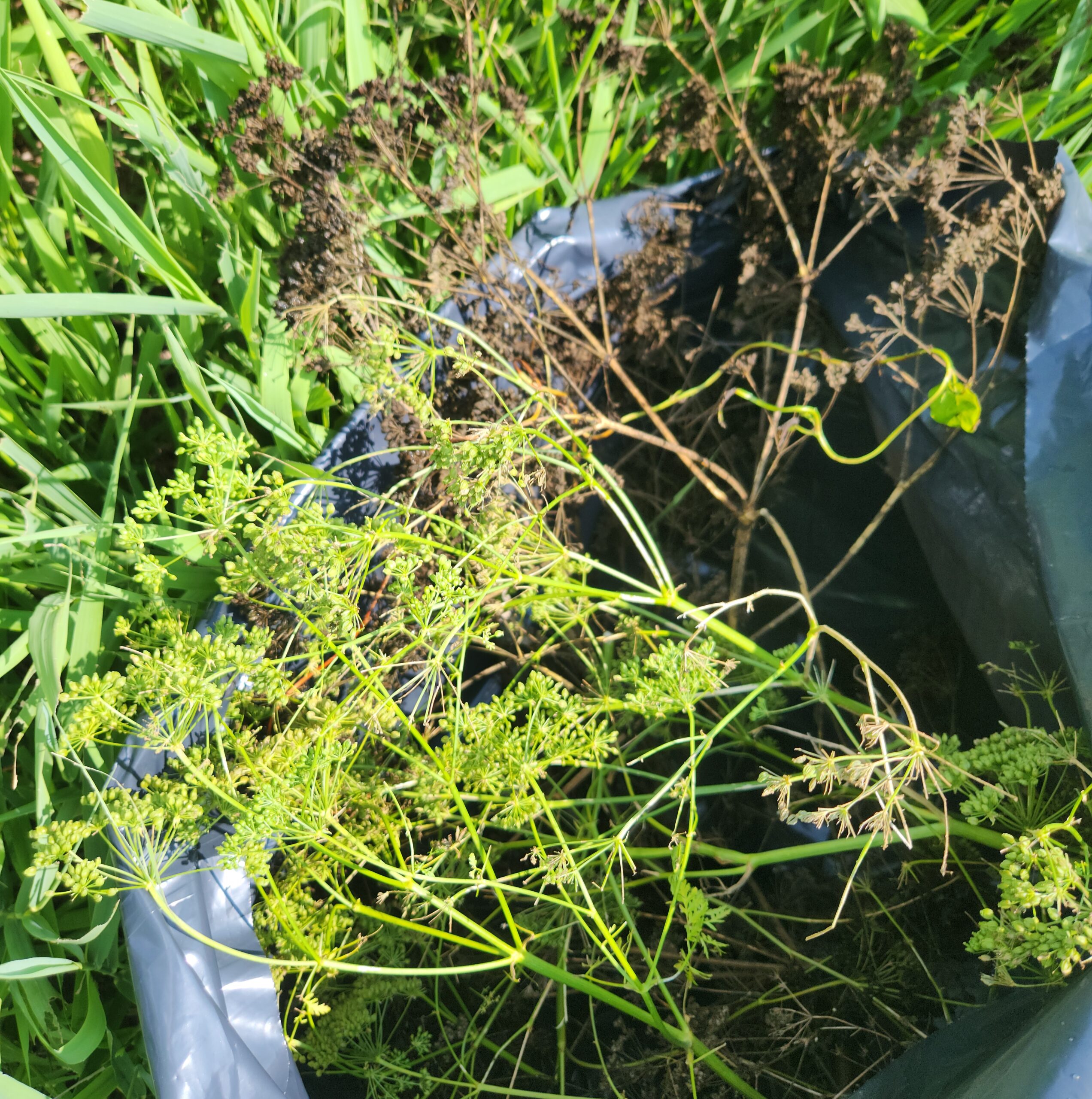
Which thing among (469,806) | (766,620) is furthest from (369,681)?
(766,620)

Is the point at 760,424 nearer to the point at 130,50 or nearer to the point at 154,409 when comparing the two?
the point at 154,409

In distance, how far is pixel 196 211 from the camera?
4.17 feet

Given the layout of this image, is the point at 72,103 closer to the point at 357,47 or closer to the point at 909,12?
the point at 357,47

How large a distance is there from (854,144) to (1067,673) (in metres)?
0.84

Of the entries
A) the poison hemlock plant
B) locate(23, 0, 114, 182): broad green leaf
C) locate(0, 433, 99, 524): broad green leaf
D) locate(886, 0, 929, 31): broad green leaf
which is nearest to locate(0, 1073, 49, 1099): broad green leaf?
the poison hemlock plant

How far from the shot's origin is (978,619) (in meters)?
1.23

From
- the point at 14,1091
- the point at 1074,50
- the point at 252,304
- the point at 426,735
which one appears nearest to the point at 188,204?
the point at 252,304

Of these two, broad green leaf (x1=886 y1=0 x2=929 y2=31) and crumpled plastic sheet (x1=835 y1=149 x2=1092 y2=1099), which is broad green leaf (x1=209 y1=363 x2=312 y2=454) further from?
broad green leaf (x1=886 y1=0 x2=929 y2=31)

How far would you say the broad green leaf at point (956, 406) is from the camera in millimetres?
1024

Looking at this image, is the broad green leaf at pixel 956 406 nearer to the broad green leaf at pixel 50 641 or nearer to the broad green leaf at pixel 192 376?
the broad green leaf at pixel 192 376

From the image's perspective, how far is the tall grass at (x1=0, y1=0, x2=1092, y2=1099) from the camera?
1.10 m

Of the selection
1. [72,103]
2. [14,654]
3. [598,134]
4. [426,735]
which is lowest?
[426,735]

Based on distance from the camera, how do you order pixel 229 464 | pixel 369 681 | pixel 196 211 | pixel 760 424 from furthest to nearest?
1. pixel 760 424
2. pixel 196 211
3. pixel 229 464
4. pixel 369 681

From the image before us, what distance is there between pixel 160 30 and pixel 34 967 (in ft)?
4.02
